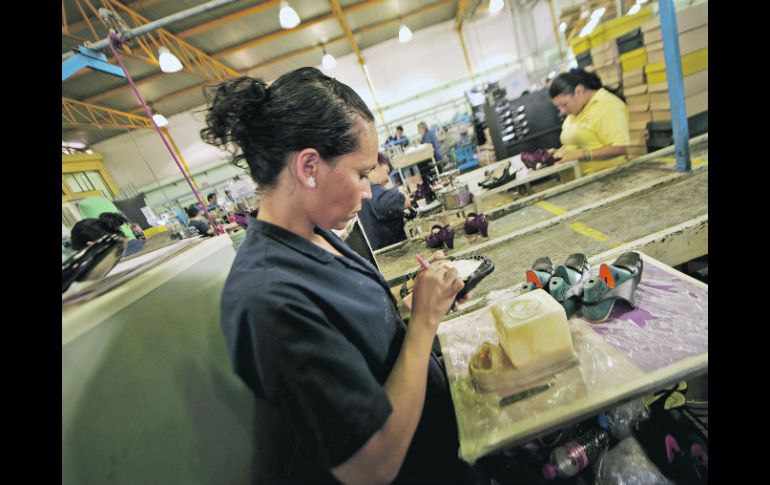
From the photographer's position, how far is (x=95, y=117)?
1001 centimetres

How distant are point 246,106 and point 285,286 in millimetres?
578

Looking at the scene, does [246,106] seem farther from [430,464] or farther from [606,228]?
[606,228]

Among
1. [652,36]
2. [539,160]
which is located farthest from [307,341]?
[652,36]

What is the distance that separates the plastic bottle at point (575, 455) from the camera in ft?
3.75

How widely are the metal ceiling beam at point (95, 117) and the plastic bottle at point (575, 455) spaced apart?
12145 mm

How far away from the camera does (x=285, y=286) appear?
0.71 metres

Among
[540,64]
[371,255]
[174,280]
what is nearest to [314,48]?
[540,64]

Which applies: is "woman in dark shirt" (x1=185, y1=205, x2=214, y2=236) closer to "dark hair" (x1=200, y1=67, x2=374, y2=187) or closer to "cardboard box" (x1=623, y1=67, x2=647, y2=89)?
"dark hair" (x1=200, y1=67, x2=374, y2=187)

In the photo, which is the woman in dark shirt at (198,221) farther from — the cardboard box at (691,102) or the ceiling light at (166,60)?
the cardboard box at (691,102)

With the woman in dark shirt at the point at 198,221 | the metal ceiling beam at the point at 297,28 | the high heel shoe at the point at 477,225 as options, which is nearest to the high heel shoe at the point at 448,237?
the high heel shoe at the point at 477,225

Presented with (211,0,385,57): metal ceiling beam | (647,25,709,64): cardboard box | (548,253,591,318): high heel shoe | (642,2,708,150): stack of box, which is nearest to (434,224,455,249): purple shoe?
(548,253,591,318): high heel shoe

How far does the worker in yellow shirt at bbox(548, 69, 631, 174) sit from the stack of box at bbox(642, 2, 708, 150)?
1.35 feet

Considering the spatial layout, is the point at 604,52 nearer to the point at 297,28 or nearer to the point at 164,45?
the point at 297,28
